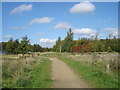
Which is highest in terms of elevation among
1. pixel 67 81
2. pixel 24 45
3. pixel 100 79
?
pixel 24 45

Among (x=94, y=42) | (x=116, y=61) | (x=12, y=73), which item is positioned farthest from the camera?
(x=94, y=42)

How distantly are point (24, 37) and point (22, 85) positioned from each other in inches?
1263

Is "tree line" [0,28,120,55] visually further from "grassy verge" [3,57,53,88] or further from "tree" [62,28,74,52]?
"grassy verge" [3,57,53,88]

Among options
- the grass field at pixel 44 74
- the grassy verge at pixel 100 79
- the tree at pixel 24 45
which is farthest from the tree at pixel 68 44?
the grassy verge at pixel 100 79

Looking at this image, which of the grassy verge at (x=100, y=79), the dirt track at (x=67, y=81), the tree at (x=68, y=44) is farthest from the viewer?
the tree at (x=68, y=44)

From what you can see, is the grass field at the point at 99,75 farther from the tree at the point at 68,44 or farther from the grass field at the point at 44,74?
the tree at the point at 68,44

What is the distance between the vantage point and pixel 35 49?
92750 mm

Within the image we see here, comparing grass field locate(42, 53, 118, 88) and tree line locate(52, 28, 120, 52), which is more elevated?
tree line locate(52, 28, 120, 52)

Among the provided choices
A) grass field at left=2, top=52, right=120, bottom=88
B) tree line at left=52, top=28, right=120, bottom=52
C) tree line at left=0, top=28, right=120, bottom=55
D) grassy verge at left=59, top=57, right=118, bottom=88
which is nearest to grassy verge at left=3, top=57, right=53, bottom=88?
grass field at left=2, top=52, right=120, bottom=88

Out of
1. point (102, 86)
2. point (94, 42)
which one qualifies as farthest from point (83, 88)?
point (94, 42)

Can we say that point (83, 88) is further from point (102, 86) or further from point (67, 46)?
point (67, 46)

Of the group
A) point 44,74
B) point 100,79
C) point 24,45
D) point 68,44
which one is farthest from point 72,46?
point 100,79

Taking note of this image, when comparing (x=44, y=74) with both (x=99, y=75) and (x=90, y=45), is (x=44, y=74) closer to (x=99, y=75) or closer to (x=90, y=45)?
(x=99, y=75)

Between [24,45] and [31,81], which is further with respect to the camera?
[24,45]
